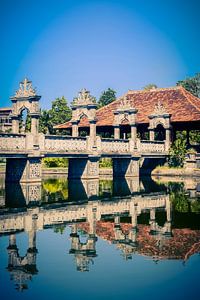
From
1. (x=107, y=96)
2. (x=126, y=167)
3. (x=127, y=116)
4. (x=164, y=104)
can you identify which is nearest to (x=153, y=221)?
(x=126, y=167)

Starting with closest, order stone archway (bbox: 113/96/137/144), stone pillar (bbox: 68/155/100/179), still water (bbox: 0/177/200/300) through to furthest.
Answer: still water (bbox: 0/177/200/300)
stone pillar (bbox: 68/155/100/179)
stone archway (bbox: 113/96/137/144)

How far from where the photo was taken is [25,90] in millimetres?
25375

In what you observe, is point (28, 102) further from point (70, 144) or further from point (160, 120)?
point (160, 120)

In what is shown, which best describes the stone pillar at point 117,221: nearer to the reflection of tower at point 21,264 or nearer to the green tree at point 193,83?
the reflection of tower at point 21,264

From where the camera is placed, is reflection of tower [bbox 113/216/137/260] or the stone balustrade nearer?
reflection of tower [bbox 113/216/137/260]

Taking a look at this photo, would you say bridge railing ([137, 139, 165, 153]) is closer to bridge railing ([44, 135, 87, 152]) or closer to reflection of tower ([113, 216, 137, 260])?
bridge railing ([44, 135, 87, 152])

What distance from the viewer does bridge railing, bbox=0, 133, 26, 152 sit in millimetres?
22666

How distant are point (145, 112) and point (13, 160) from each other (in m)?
18.0

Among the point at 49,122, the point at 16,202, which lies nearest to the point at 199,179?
the point at 16,202

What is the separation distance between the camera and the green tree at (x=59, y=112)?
57.2 meters

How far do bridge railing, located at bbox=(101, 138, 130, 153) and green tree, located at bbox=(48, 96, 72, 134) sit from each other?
82.8 ft

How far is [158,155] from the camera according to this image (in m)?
34.9

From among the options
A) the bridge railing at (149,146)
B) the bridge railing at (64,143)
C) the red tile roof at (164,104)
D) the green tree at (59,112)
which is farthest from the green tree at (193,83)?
A: the bridge railing at (64,143)

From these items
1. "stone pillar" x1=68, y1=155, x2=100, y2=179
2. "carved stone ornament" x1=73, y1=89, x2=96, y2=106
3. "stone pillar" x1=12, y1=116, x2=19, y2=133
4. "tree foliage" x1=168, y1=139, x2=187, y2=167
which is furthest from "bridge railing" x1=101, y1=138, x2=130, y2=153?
"stone pillar" x1=12, y1=116, x2=19, y2=133
